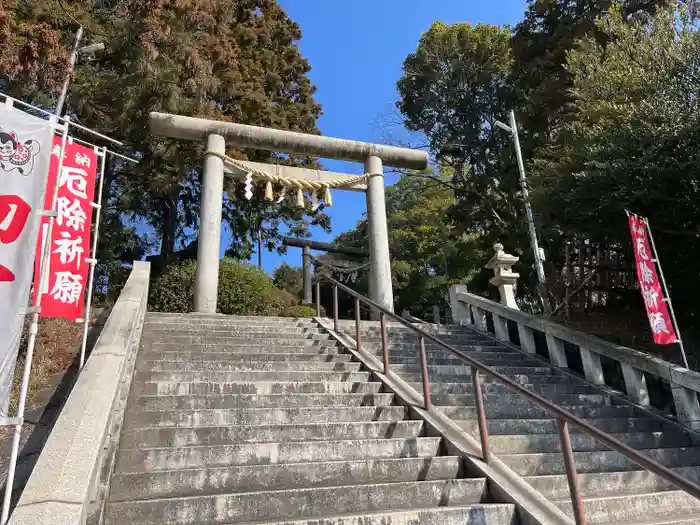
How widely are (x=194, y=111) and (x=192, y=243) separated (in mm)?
6231

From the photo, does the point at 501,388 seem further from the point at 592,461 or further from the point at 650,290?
the point at 650,290

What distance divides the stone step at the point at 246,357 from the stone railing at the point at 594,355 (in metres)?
3.36

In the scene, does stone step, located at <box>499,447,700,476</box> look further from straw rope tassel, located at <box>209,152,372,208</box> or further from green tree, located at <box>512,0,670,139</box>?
green tree, located at <box>512,0,670,139</box>

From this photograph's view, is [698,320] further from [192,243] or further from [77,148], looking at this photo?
[192,243]

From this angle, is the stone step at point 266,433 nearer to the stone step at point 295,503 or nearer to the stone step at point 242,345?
the stone step at point 295,503

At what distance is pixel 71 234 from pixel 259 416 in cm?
321

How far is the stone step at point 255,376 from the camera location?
16.6 feet

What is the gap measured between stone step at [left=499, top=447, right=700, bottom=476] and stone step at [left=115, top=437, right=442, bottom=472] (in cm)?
71

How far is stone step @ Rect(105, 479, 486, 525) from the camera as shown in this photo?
293 centimetres

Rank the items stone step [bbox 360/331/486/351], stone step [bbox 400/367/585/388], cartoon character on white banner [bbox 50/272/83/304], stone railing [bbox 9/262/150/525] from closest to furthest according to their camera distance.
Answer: stone railing [bbox 9/262/150/525] < cartoon character on white banner [bbox 50/272/83/304] < stone step [bbox 400/367/585/388] < stone step [bbox 360/331/486/351]

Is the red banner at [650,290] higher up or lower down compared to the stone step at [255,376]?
higher up

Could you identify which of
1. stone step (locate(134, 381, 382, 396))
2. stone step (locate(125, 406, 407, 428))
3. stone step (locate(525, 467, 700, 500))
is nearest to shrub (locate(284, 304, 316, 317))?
stone step (locate(134, 381, 382, 396))

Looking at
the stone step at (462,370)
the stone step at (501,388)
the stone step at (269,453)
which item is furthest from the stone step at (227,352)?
the stone step at (269,453)

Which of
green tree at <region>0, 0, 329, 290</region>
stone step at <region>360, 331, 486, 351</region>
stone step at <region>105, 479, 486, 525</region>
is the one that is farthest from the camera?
green tree at <region>0, 0, 329, 290</region>
